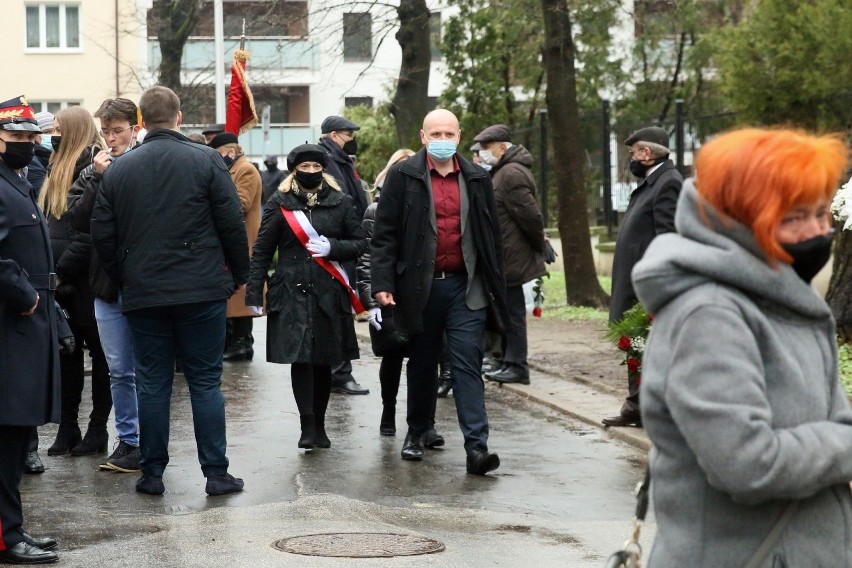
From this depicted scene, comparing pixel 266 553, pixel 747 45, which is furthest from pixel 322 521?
pixel 747 45

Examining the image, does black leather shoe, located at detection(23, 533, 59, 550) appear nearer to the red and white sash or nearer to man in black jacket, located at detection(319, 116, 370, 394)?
the red and white sash

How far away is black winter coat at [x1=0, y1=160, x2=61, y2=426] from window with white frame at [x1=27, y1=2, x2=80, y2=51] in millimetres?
43994

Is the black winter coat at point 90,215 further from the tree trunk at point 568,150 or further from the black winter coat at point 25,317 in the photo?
the tree trunk at point 568,150

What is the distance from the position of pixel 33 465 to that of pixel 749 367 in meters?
6.08

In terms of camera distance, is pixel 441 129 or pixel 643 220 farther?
pixel 643 220

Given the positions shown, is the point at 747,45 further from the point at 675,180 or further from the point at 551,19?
the point at 675,180

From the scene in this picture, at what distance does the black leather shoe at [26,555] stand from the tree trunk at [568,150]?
41.1 ft

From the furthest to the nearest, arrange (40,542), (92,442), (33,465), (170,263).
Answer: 1. (92,442)
2. (33,465)
3. (170,263)
4. (40,542)

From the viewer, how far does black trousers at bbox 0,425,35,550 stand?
622cm

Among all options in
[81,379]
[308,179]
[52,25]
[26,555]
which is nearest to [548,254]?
[308,179]

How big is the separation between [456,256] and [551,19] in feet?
32.6

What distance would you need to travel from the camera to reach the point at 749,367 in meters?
2.95

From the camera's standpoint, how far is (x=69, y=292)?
340 inches

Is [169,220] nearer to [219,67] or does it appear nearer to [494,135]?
[494,135]
